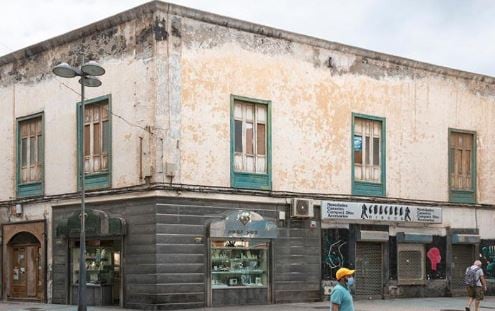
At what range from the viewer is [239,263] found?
2525cm

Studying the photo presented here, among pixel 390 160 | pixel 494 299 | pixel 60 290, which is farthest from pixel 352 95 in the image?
pixel 60 290

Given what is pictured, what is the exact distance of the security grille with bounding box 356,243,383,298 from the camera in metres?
28.3

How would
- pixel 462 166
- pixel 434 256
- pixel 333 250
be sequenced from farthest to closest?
pixel 462 166
pixel 434 256
pixel 333 250

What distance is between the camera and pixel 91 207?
25.3 meters

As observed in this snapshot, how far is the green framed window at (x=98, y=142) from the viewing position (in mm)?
25000

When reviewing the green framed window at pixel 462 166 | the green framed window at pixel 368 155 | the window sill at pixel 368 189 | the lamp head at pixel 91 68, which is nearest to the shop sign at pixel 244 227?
the window sill at pixel 368 189

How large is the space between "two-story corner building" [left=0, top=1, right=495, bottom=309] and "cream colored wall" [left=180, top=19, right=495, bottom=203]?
0.05 metres

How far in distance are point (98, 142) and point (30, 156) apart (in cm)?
366

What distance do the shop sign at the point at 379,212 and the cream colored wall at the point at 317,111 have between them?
51 centimetres

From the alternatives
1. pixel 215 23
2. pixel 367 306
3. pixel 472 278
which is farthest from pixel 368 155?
pixel 215 23

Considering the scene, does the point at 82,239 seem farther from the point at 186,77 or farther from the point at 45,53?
the point at 45,53

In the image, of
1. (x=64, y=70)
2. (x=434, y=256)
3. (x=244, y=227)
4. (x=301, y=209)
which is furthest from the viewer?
(x=434, y=256)

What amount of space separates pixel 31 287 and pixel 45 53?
7403 millimetres

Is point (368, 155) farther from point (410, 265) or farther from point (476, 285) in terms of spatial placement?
point (476, 285)
